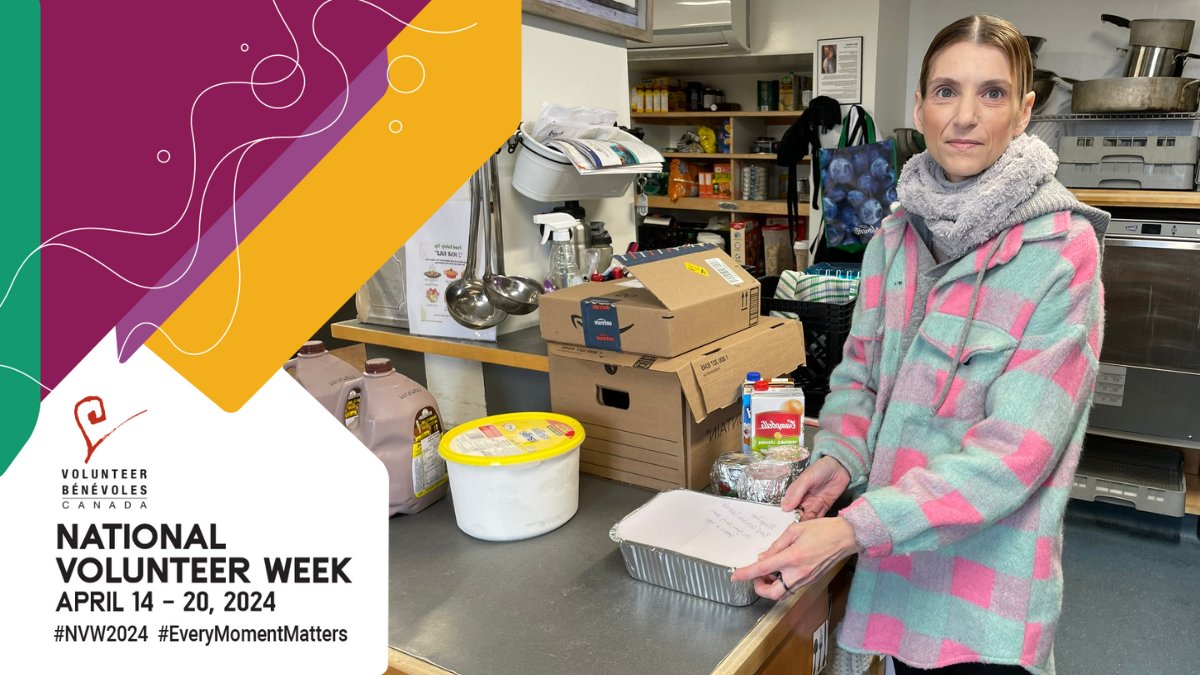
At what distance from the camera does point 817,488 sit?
118cm

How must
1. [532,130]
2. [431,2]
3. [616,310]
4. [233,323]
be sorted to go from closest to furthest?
[233,323] < [616,310] < [431,2] < [532,130]

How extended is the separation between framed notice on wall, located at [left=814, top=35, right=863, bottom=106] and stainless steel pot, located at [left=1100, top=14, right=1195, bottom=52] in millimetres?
1125

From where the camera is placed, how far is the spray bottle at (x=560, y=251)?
1.92 metres

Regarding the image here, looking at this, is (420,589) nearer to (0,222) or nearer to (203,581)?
(203,581)

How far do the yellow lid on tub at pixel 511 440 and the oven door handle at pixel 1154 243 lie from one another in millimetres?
2477

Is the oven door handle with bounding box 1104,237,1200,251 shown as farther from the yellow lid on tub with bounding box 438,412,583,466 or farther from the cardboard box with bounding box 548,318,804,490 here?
the yellow lid on tub with bounding box 438,412,583,466

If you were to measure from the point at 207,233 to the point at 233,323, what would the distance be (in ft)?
0.45

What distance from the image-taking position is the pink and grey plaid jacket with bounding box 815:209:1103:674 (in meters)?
0.95

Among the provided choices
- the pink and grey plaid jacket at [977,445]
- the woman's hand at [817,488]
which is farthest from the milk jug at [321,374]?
the pink and grey plaid jacket at [977,445]

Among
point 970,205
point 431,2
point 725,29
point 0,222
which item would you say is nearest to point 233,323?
point 0,222

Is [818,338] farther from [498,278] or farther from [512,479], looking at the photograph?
[512,479]

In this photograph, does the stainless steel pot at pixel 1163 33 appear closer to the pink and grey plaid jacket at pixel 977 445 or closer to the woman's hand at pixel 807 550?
the pink and grey plaid jacket at pixel 977 445

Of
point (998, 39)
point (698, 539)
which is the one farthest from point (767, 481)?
point (998, 39)

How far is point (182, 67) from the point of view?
3.75 ft
